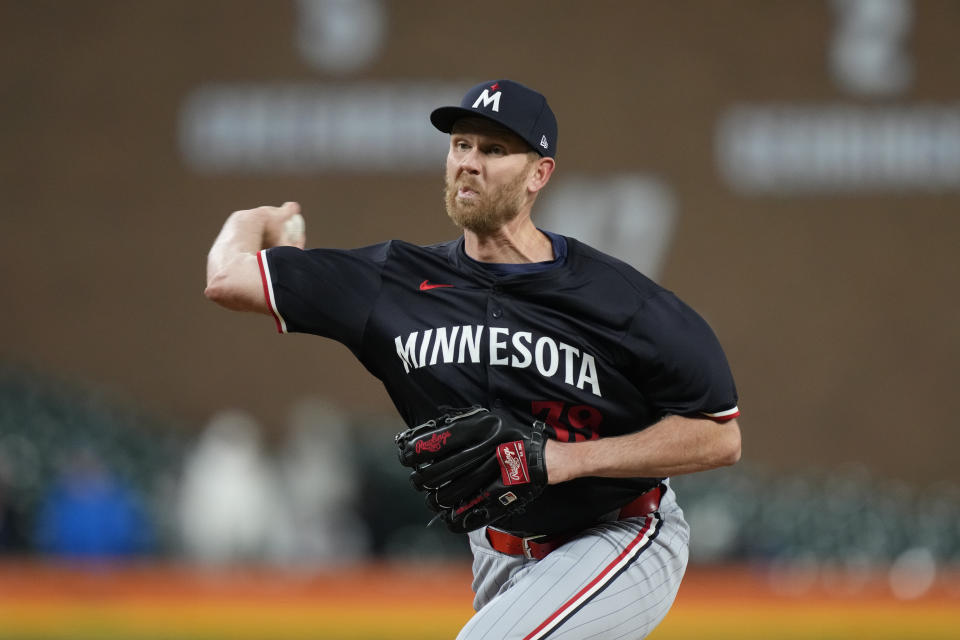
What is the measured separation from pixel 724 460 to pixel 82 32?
11.9 m

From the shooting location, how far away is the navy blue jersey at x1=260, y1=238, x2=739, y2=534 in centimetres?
337

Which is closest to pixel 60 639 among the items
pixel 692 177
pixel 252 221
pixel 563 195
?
pixel 252 221

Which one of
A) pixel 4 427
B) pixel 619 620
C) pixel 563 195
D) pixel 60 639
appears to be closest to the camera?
pixel 619 620

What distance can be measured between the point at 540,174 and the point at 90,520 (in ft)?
23.2

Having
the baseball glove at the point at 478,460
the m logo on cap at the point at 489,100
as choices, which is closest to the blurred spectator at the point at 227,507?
the baseball glove at the point at 478,460

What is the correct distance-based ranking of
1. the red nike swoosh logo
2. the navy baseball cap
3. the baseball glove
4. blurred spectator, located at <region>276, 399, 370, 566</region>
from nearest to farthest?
the baseball glove
the navy baseball cap
the red nike swoosh logo
blurred spectator, located at <region>276, 399, 370, 566</region>

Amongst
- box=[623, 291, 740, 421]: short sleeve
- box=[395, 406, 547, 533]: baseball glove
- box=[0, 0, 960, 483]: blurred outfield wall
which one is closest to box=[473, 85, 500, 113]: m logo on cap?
box=[623, 291, 740, 421]: short sleeve

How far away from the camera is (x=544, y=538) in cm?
363

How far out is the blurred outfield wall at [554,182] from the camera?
534 inches

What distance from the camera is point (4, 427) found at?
36.8 feet

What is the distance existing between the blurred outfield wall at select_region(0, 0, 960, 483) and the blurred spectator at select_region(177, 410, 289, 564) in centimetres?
245

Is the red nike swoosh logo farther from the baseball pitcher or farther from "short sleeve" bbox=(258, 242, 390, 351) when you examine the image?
"short sleeve" bbox=(258, 242, 390, 351)

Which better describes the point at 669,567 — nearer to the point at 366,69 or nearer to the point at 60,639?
the point at 60,639

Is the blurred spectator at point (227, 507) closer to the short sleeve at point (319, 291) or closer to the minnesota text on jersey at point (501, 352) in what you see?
the short sleeve at point (319, 291)
